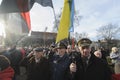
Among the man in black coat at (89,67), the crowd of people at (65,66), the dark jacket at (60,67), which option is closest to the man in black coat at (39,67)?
the crowd of people at (65,66)

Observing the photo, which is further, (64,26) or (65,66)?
(64,26)

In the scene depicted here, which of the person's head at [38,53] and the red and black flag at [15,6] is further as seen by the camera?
the red and black flag at [15,6]

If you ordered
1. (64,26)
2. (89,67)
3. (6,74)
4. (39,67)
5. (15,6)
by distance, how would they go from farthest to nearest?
(64,26) < (15,6) < (39,67) < (89,67) < (6,74)

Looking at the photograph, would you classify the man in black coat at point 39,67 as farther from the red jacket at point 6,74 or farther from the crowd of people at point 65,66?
the red jacket at point 6,74

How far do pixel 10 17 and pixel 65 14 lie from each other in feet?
4.68

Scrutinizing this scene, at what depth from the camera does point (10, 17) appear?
25.7 feet

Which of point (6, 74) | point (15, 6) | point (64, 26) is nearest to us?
point (6, 74)

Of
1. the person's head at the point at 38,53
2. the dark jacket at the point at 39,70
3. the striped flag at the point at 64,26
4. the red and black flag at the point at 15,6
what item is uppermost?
the red and black flag at the point at 15,6

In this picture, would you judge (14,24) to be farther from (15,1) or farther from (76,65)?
(76,65)

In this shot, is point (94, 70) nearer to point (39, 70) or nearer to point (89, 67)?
point (89, 67)

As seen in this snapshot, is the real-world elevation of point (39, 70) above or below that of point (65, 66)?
below

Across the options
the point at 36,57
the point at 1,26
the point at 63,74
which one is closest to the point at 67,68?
the point at 63,74

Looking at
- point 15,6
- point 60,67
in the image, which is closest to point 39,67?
point 60,67

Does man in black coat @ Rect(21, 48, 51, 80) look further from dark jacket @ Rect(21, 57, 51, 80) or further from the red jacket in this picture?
the red jacket
